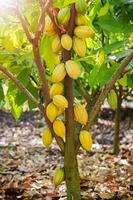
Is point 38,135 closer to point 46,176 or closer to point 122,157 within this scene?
point 122,157

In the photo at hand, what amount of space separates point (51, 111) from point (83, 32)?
0.26 m

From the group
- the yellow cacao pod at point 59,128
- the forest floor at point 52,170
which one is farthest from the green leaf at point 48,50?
the forest floor at point 52,170

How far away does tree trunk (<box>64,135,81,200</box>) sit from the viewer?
1341 mm

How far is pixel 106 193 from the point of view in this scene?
6.64 ft

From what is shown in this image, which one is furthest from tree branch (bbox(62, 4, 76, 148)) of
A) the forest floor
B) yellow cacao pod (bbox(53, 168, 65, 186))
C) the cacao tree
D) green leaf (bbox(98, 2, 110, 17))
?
the forest floor

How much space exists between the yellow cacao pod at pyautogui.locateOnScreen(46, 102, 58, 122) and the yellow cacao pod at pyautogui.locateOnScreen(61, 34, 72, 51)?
19cm

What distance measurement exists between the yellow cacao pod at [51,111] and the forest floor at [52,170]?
2.57ft

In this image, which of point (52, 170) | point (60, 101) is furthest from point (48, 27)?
point (52, 170)

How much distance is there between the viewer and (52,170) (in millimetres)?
2793

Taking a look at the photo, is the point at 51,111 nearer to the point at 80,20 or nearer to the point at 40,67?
the point at 40,67

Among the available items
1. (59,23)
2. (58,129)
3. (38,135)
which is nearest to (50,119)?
(58,129)

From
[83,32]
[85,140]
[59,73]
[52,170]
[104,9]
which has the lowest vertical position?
[52,170]

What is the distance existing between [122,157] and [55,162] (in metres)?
0.53

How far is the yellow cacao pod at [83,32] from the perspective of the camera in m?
1.21
